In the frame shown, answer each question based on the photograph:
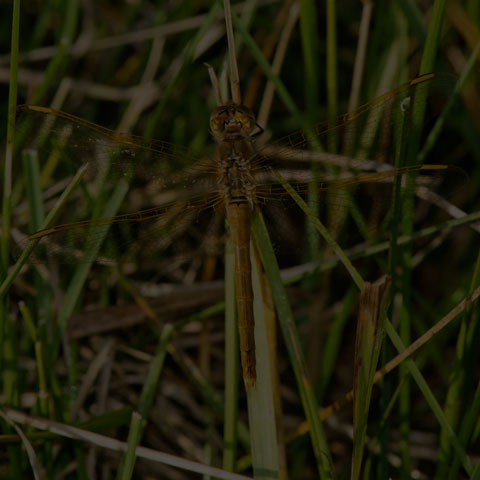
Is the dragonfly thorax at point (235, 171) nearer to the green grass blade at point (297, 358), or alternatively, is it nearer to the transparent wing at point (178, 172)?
the transparent wing at point (178, 172)

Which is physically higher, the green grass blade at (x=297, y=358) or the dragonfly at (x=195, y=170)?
the dragonfly at (x=195, y=170)

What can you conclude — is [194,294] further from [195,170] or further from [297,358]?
[297,358]

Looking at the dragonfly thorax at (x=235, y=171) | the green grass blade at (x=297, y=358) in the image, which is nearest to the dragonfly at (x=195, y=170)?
the dragonfly thorax at (x=235, y=171)

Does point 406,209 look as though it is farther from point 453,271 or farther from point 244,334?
point 453,271

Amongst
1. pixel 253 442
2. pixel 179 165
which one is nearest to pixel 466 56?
pixel 179 165

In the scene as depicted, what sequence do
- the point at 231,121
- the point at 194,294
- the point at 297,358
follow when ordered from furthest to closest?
1. the point at 194,294
2. the point at 231,121
3. the point at 297,358

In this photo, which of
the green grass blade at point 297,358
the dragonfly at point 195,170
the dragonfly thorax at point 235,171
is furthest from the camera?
the dragonfly thorax at point 235,171

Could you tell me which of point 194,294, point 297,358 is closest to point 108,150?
point 194,294

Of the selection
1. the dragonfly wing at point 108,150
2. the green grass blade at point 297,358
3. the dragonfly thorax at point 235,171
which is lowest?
the green grass blade at point 297,358
